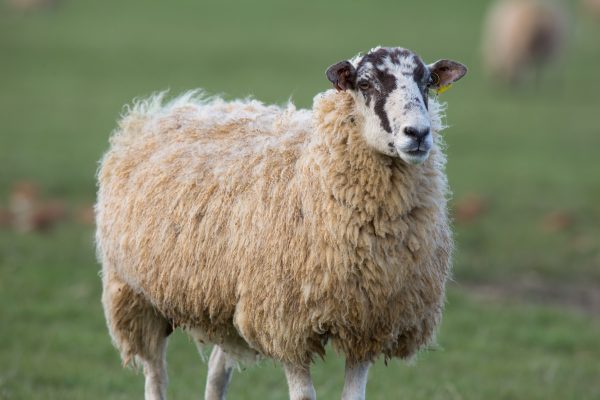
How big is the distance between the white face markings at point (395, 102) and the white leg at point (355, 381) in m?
1.14

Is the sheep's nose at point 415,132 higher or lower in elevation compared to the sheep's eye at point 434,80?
lower

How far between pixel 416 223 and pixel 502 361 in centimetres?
365

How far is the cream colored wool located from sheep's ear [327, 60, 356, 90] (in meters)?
0.14

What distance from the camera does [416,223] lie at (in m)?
5.53

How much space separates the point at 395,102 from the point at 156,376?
2.44m

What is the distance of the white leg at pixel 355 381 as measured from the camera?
18.3 feet

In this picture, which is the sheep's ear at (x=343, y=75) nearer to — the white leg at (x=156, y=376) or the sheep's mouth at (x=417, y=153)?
the sheep's mouth at (x=417, y=153)

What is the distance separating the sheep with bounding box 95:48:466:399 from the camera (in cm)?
541

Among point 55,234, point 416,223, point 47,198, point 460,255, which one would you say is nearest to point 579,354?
point 460,255

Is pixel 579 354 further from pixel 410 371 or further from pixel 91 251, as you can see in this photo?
pixel 91 251

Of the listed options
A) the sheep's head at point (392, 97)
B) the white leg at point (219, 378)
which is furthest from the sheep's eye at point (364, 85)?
the white leg at point (219, 378)

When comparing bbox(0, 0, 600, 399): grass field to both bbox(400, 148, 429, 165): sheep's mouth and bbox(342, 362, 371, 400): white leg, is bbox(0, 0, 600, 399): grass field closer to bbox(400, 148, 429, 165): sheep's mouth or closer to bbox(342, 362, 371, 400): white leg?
bbox(342, 362, 371, 400): white leg

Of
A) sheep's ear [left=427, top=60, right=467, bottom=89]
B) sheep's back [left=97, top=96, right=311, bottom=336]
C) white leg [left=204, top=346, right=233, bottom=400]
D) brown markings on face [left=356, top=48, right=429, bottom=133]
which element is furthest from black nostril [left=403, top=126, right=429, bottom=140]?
white leg [left=204, top=346, right=233, bottom=400]

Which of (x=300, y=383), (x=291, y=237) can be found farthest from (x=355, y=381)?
(x=291, y=237)
